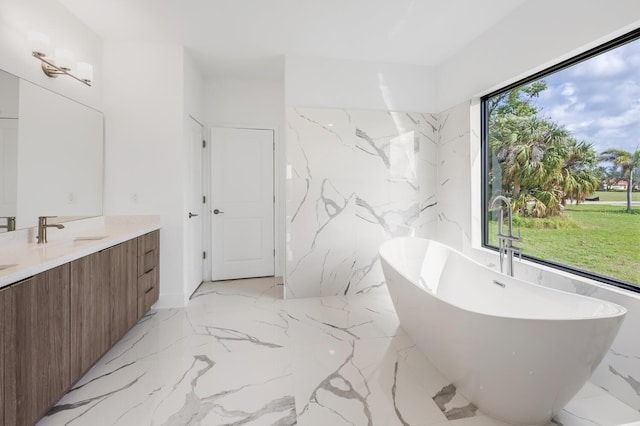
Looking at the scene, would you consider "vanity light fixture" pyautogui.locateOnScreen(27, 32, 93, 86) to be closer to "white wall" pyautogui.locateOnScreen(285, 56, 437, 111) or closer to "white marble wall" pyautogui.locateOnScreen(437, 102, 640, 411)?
"white wall" pyautogui.locateOnScreen(285, 56, 437, 111)

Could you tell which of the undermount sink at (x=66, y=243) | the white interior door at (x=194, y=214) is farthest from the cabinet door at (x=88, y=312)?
the white interior door at (x=194, y=214)

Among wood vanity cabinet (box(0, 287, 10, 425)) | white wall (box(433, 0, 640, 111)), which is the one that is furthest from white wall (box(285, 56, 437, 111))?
wood vanity cabinet (box(0, 287, 10, 425))

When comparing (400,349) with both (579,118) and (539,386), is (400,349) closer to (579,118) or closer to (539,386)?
(539,386)

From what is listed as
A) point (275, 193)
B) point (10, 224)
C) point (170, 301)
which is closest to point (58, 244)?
point (10, 224)

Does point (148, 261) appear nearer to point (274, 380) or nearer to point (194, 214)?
point (194, 214)

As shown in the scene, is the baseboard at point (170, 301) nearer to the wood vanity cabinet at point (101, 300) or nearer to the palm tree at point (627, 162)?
the wood vanity cabinet at point (101, 300)

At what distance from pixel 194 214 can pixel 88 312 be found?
165cm

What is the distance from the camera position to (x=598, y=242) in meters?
1.94

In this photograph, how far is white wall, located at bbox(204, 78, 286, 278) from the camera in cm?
360

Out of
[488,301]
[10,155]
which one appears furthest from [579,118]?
[10,155]

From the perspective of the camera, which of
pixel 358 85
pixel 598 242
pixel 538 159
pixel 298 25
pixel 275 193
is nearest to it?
pixel 598 242

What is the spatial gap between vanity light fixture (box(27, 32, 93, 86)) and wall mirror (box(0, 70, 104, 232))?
172mm

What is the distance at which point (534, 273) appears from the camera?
2199mm

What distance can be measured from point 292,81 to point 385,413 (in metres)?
2.86
